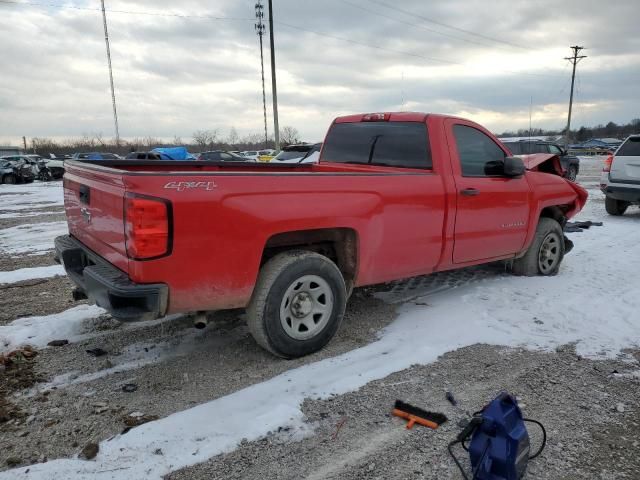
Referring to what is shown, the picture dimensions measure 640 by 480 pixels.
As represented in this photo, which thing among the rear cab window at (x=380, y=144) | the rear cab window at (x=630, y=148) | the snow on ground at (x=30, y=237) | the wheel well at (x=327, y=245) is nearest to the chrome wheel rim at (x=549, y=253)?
the rear cab window at (x=380, y=144)

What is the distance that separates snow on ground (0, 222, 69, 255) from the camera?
8.40 m

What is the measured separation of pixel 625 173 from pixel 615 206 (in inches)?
41.0

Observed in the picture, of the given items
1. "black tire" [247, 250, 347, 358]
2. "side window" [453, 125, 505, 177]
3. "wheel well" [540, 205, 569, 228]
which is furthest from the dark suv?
"black tire" [247, 250, 347, 358]

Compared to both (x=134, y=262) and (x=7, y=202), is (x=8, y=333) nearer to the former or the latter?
(x=134, y=262)

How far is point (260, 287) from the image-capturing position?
3506 millimetres

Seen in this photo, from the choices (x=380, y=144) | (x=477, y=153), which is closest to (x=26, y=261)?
(x=380, y=144)

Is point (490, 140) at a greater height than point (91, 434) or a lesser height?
greater

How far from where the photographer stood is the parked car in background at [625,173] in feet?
33.7

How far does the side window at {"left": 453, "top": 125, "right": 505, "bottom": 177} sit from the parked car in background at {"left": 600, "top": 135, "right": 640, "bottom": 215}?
675 centimetres

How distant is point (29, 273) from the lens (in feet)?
21.3

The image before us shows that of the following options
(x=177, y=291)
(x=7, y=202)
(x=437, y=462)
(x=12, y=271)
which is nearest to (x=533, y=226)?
(x=437, y=462)

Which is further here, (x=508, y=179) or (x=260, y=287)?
(x=508, y=179)

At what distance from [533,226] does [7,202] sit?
17.2 metres

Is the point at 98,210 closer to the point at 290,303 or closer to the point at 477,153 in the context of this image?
the point at 290,303
